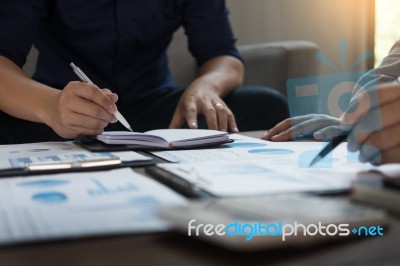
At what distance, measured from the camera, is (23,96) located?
1.05 m

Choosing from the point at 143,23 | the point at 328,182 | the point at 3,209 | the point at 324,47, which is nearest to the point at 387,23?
the point at 324,47

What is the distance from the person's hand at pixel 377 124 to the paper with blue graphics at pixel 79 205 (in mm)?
212

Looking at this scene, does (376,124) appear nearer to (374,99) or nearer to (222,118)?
(374,99)

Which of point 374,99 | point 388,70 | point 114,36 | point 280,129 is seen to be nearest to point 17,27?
point 114,36

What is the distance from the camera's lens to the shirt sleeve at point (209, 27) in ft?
4.95

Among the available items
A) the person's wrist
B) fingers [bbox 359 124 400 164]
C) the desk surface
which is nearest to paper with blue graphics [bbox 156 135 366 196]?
fingers [bbox 359 124 400 164]

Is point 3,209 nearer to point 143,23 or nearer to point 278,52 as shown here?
point 143,23

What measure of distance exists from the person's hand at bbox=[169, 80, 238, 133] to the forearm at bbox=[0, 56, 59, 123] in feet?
0.92

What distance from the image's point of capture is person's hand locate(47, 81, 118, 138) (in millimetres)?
896

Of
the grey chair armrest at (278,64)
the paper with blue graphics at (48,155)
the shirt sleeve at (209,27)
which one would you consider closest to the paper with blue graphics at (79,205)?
the paper with blue graphics at (48,155)

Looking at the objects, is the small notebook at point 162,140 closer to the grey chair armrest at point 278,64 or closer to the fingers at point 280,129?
the fingers at point 280,129

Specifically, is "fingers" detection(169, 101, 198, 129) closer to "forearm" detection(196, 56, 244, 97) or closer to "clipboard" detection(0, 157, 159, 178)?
"forearm" detection(196, 56, 244, 97)

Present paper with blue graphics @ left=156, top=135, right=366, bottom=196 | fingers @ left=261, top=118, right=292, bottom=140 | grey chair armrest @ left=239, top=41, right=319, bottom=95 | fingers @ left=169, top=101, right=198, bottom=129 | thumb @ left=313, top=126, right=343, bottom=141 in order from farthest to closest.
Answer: grey chair armrest @ left=239, top=41, right=319, bottom=95 → fingers @ left=169, top=101, right=198, bottom=129 → fingers @ left=261, top=118, right=292, bottom=140 → thumb @ left=313, top=126, right=343, bottom=141 → paper with blue graphics @ left=156, top=135, right=366, bottom=196

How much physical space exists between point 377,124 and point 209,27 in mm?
988
